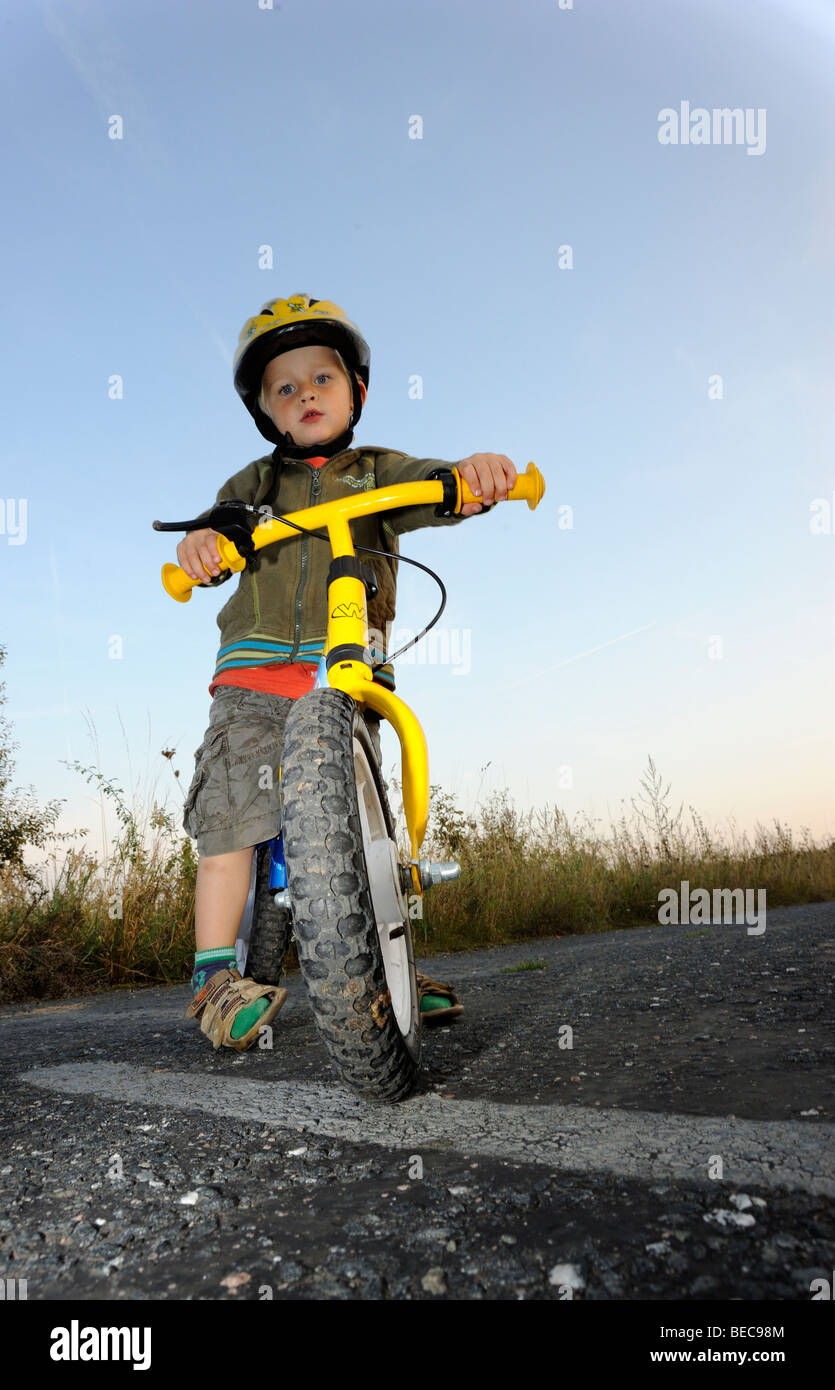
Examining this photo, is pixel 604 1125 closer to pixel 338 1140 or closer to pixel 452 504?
pixel 338 1140

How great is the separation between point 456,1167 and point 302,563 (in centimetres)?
192

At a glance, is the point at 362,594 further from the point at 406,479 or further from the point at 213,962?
the point at 213,962

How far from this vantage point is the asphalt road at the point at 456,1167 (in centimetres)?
104

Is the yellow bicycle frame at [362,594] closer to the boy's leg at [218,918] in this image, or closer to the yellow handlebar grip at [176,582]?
the yellow handlebar grip at [176,582]

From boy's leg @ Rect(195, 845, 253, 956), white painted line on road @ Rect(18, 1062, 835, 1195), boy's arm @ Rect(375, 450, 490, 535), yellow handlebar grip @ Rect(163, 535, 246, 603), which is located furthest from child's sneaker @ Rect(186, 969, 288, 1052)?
boy's arm @ Rect(375, 450, 490, 535)

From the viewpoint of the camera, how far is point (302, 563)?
2.81 metres

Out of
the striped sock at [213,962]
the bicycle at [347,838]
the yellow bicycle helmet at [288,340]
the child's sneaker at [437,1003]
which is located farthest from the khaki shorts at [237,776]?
the yellow bicycle helmet at [288,340]

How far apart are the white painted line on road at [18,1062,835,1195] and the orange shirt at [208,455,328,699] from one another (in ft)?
3.84

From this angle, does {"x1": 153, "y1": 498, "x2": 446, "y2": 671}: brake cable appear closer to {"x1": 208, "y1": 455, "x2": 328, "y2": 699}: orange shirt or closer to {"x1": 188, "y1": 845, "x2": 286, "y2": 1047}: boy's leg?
{"x1": 208, "y1": 455, "x2": 328, "y2": 699}: orange shirt

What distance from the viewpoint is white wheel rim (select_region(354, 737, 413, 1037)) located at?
2029 millimetres

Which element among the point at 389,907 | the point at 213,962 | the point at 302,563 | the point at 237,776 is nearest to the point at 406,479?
the point at 302,563

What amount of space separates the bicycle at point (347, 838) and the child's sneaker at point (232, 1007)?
0.69ft

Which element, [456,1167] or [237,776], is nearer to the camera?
[456,1167]
